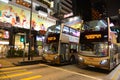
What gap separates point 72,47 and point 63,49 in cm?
199

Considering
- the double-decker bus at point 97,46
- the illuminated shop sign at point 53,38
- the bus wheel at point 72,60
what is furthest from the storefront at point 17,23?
the double-decker bus at point 97,46

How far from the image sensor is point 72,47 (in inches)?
634

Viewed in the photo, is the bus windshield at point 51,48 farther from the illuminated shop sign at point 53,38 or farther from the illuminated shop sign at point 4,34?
the illuminated shop sign at point 4,34

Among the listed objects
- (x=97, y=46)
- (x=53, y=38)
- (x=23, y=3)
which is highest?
(x=23, y=3)

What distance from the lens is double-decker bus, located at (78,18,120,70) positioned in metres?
11.5

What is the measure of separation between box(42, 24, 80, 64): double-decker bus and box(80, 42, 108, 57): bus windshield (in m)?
2.17

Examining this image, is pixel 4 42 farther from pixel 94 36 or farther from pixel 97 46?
pixel 97 46

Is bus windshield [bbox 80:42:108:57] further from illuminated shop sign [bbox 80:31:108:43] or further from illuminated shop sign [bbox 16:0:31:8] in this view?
illuminated shop sign [bbox 16:0:31:8]

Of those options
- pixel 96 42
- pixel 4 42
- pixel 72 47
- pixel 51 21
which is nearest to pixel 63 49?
pixel 72 47

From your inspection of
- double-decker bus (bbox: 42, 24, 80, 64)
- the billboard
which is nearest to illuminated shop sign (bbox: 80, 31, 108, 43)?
double-decker bus (bbox: 42, 24, 80, 64)

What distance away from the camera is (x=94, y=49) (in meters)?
12.0

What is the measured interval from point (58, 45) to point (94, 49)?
343 cm

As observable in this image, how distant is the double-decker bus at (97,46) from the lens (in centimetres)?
1150

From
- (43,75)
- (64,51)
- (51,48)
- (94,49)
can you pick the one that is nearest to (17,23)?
(51,48)
